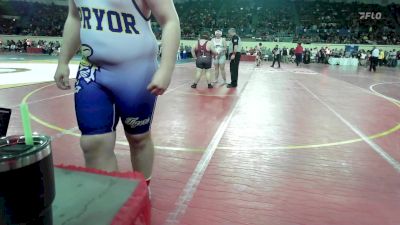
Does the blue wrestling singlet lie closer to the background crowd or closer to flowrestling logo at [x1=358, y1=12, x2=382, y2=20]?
the background crowd

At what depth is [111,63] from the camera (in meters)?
2.00

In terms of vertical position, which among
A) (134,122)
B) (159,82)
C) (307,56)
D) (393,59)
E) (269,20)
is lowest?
(393,59)

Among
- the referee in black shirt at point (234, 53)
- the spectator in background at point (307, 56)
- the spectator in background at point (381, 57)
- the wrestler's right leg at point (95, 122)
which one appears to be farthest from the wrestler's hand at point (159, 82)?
the spectator in background at point (307, 56)

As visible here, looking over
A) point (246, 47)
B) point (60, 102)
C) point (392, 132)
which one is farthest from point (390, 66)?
point (60, 102)

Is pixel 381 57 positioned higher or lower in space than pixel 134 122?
lower

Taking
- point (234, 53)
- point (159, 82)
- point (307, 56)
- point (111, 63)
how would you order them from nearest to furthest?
1. point (159, 82)
2. point (111, 63)
3. point (234, 53)
4. point (307, 56)

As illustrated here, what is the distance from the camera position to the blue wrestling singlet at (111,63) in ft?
6.43

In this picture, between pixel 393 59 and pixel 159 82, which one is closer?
pixel 159 82

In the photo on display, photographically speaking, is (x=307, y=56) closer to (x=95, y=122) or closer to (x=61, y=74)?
(x=61, y=74)

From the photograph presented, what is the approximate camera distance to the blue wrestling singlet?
6.43ft

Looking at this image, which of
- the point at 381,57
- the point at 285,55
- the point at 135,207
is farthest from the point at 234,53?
the point at 381,57

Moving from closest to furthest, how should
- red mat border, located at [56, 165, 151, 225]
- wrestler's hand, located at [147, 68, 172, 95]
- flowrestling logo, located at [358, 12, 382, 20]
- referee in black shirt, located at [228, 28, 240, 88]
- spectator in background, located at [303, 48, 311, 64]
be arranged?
red mat border, located at [56, 165, 151, 225] → wrestler's hand, located at [147, 68, 172, 95] → referee in black shirt, located at [228, 28, 240, 88] → spectator in background, located at [303, 48, 311, 64] → flowrestling logo, located at [358, 12, 382, 20]

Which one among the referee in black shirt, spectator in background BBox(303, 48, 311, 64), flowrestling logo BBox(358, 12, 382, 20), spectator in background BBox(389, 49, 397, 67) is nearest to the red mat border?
the referee in black shirt

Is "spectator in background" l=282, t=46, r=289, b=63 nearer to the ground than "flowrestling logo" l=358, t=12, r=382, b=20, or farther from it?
nearer to the ground
